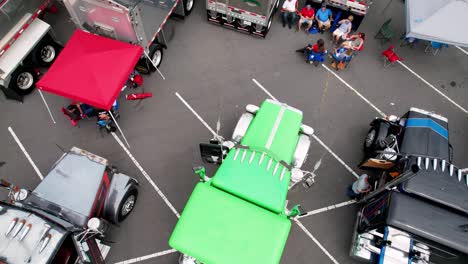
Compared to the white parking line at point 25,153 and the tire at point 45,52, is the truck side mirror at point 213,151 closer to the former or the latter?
the white parking line at point 25,153

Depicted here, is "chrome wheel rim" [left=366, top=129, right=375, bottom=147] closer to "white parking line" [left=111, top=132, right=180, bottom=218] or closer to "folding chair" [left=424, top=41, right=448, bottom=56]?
A: "folding chair" [left=424, top=41, right=448, bottom=56]

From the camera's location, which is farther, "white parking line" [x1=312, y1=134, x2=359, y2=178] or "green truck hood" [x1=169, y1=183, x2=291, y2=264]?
"white parking line" [x1=312, y1=134, x2=359, y2=178]

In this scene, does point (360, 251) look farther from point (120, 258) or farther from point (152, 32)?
point (152, 32)

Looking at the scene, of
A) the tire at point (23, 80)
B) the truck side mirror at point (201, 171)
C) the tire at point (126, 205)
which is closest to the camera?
the truck side mirror at point (201, 171)

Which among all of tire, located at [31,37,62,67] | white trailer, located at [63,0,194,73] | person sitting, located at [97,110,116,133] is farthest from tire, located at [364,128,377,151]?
tire, located at [31,37,62,67]

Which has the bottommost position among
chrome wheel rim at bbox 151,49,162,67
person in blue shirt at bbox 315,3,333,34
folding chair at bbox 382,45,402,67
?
chrome wheel rim at bbox 151,49,162,67

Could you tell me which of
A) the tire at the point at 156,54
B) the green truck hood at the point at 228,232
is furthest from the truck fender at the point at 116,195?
the tire at the point at 156,54
